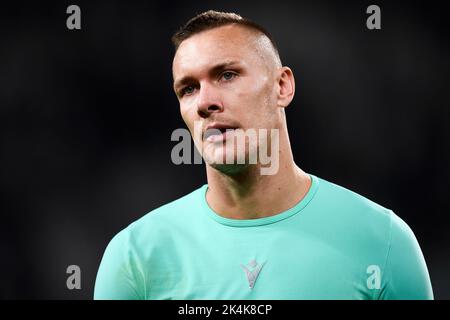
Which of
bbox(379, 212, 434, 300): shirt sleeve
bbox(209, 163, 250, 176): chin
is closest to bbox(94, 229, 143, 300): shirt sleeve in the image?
bbox(209, 163, 250, 176): chin

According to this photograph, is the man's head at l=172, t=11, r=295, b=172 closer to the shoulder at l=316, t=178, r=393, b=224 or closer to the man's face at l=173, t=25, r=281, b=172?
the man's face at l=173, t=25, r=281, b=172

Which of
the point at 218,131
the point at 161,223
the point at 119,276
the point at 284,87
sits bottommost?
the point at 119,276

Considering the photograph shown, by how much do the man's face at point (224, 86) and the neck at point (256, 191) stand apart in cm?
11

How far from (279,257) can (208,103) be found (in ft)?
1.92

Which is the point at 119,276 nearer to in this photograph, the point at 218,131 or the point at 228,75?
the point at 218,131

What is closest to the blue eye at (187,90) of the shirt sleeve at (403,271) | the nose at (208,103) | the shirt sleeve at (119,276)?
the nose at (208,103)

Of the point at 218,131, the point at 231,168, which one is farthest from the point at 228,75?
the point at 231,168

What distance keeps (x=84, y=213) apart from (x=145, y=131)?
1.91 ft

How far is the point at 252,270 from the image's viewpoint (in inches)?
96.1

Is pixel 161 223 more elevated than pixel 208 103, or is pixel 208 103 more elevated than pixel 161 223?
pixel 208 103

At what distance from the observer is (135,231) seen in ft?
8.80

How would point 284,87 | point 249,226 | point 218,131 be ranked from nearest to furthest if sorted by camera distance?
point 218,131
point 249,226
point 284,87

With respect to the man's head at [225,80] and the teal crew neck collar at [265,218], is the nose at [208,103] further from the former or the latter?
the teal crew neck collar at [265,218]

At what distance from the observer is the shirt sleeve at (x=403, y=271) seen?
246cm
